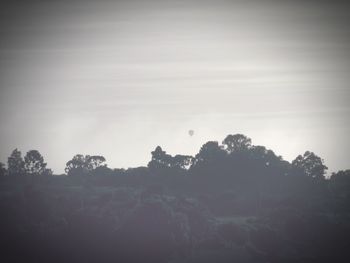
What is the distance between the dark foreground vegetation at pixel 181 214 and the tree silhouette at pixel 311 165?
0.99m

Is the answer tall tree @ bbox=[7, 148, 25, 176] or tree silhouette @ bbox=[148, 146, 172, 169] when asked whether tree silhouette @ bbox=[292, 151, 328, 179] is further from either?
tall tree @ bbox=[7, 148, 25, 176]

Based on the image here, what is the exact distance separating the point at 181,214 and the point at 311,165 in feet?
308

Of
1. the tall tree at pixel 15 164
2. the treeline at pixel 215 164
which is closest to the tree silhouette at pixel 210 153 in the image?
the treeline at pixel 215 164

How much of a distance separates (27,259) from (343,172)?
5223 inches

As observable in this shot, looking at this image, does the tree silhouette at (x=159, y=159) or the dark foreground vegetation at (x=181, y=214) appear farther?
the tree silhouette at (x=159, y=159)

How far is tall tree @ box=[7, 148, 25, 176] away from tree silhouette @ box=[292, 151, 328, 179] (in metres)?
89.9

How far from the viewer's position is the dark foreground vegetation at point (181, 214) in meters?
87.2

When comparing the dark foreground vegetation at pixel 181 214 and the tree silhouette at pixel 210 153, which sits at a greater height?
the tree silhouette at pixel 210 153

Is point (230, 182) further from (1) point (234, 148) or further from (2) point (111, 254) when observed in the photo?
(2) point (111, 254)

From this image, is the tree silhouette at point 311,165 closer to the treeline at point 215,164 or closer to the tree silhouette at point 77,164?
the treeline at point 215,164

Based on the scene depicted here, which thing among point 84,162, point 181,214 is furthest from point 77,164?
point 181,214

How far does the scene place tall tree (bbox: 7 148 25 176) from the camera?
175475 mm

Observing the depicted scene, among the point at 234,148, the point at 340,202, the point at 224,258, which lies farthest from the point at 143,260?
the point at 234,148

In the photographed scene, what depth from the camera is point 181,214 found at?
97.9m
